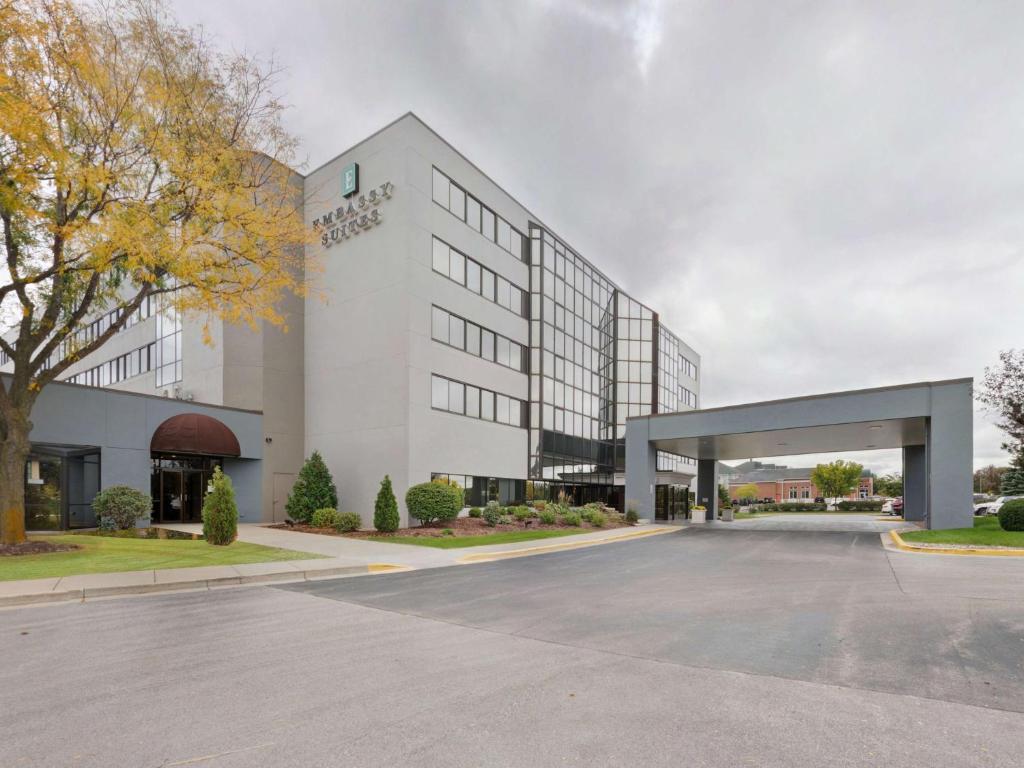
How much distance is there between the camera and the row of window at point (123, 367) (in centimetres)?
3419

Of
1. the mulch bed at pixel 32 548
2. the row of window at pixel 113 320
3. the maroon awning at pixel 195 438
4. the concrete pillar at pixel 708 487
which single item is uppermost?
the row of window at pixel 113 320

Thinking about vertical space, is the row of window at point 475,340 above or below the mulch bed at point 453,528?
above

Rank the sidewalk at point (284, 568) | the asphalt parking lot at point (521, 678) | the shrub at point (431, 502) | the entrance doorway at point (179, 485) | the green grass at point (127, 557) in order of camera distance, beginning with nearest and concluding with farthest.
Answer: the asphalt parking lot at point (521, 678), the sidewalk at point (284, 568), the green grass at point (127, 557), the shrub at point (431, 502), the entrance doorway at point (179, 485)

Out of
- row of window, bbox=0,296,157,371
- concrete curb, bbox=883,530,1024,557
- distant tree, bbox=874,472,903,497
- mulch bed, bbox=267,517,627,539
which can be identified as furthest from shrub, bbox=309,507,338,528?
distant tree, bbox=874,472,903,497

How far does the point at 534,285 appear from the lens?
1345 inches

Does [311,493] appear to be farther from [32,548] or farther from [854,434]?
[854,434]

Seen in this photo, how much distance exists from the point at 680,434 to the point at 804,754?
88.6 ft

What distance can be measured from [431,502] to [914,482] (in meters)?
32.4

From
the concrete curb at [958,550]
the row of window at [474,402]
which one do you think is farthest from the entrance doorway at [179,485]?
the concrete curb at [958,550]

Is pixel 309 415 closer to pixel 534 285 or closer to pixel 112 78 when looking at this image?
Answer: pixel 534 285

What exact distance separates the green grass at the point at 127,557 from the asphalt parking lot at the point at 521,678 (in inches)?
123

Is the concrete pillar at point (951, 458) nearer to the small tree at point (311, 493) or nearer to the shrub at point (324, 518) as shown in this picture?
the shrub at point (324, 518)

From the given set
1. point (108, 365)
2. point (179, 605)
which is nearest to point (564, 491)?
point (179, 605)

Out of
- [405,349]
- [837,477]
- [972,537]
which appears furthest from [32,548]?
[837,477]
